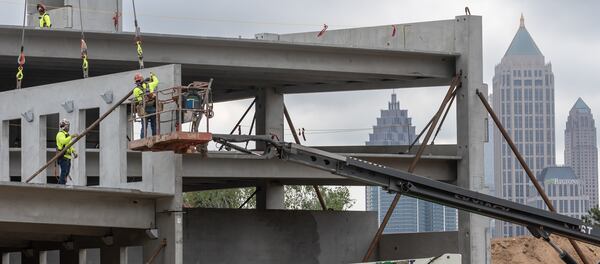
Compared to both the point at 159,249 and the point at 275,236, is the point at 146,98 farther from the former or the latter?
the point at 275,236

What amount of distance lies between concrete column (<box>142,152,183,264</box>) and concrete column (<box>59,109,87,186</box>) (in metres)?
2.46

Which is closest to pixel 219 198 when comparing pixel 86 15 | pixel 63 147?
pixel 86 15

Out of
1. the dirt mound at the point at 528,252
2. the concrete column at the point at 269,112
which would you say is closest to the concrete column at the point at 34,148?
the concrete column at the point at 269,112

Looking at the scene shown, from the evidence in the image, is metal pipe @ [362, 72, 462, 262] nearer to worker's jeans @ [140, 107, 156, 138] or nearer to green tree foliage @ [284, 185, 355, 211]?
worker's jeans @ [140, 107, 156, 138]

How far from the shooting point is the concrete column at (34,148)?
123ft

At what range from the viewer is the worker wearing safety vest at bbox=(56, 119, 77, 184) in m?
34.3

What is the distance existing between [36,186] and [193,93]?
4.35 meters

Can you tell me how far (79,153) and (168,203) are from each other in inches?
147

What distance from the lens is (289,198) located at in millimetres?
109438

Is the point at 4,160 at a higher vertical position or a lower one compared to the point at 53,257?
higher

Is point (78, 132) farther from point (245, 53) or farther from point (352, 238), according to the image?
point (352, 238)

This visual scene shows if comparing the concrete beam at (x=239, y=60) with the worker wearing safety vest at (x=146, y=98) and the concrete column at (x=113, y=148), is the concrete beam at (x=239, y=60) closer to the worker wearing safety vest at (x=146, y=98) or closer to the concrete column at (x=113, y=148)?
the concrete column at (x=113, y=148)

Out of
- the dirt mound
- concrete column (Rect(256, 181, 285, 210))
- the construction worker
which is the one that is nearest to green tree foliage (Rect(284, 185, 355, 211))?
the dirt mound

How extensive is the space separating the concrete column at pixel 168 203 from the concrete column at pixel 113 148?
641mm
